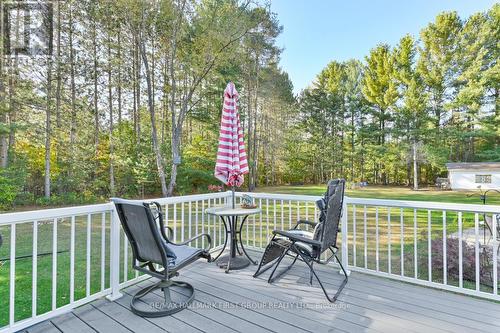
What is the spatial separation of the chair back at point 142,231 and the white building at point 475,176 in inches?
881

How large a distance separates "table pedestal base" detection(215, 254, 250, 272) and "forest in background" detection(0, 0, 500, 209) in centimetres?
685

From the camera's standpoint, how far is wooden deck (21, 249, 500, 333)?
80.0 inches

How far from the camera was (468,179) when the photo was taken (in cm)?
1823

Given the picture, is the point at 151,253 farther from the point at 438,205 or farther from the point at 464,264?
the point at 464,264

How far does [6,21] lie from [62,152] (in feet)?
15.2

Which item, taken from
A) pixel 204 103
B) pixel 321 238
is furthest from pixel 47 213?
pixel 204 103

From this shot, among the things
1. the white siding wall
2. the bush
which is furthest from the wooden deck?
the white siding wall

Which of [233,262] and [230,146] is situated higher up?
[230,146]

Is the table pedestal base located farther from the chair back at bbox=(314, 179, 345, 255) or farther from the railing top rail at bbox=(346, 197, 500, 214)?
the railing top rail at bbox=(346, 197, 500, 214)

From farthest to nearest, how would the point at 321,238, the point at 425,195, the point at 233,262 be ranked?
the point at 425,195 < the point at 233,262 < the point at 321,238

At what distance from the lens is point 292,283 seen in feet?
9.45

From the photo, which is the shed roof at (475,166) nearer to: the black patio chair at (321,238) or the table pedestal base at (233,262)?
the black patio chair at (321,238)

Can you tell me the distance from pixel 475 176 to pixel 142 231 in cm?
2293

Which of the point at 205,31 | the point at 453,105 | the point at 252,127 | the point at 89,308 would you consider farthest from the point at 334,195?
the point at 453,105
